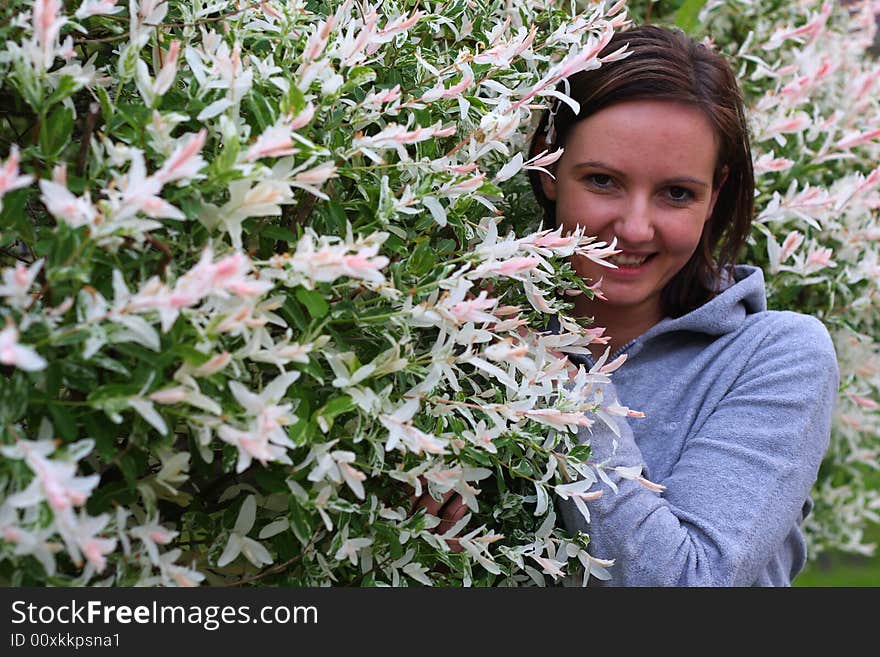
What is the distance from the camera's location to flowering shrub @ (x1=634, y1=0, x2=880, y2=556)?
223 centimetres

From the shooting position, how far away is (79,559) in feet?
3.27

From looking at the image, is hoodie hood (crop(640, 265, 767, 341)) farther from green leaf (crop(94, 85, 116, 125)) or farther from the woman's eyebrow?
green leaf (crop(94, 85, 116, 125))

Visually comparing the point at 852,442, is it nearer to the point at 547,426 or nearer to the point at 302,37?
the point at 547,426

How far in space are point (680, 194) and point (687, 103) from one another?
0.58 feet

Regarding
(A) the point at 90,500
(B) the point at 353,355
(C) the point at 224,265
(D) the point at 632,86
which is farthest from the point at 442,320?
(D) the point at 632,86

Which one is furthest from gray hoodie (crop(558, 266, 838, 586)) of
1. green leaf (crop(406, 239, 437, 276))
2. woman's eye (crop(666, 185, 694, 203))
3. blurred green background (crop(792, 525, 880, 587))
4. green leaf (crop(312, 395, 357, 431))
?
blurred green background (crop(792, 525, 880, 587))

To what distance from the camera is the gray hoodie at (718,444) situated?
5.30 ft

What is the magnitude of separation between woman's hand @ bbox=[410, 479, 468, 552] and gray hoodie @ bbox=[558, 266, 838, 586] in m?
0.23

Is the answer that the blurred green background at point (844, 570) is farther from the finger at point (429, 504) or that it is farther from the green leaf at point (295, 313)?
the green leaf at point (295, 313)

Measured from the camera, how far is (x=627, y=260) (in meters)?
1.88

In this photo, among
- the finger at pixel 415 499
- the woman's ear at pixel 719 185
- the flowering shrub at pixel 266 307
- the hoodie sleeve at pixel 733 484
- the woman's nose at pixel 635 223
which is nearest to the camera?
the flowering shrub at pixel 266 307

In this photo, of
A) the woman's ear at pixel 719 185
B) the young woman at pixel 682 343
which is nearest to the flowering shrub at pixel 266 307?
the young woman at pixel 682 343

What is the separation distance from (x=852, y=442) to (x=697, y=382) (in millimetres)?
1158

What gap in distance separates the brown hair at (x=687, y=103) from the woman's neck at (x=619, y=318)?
0.19 feet
